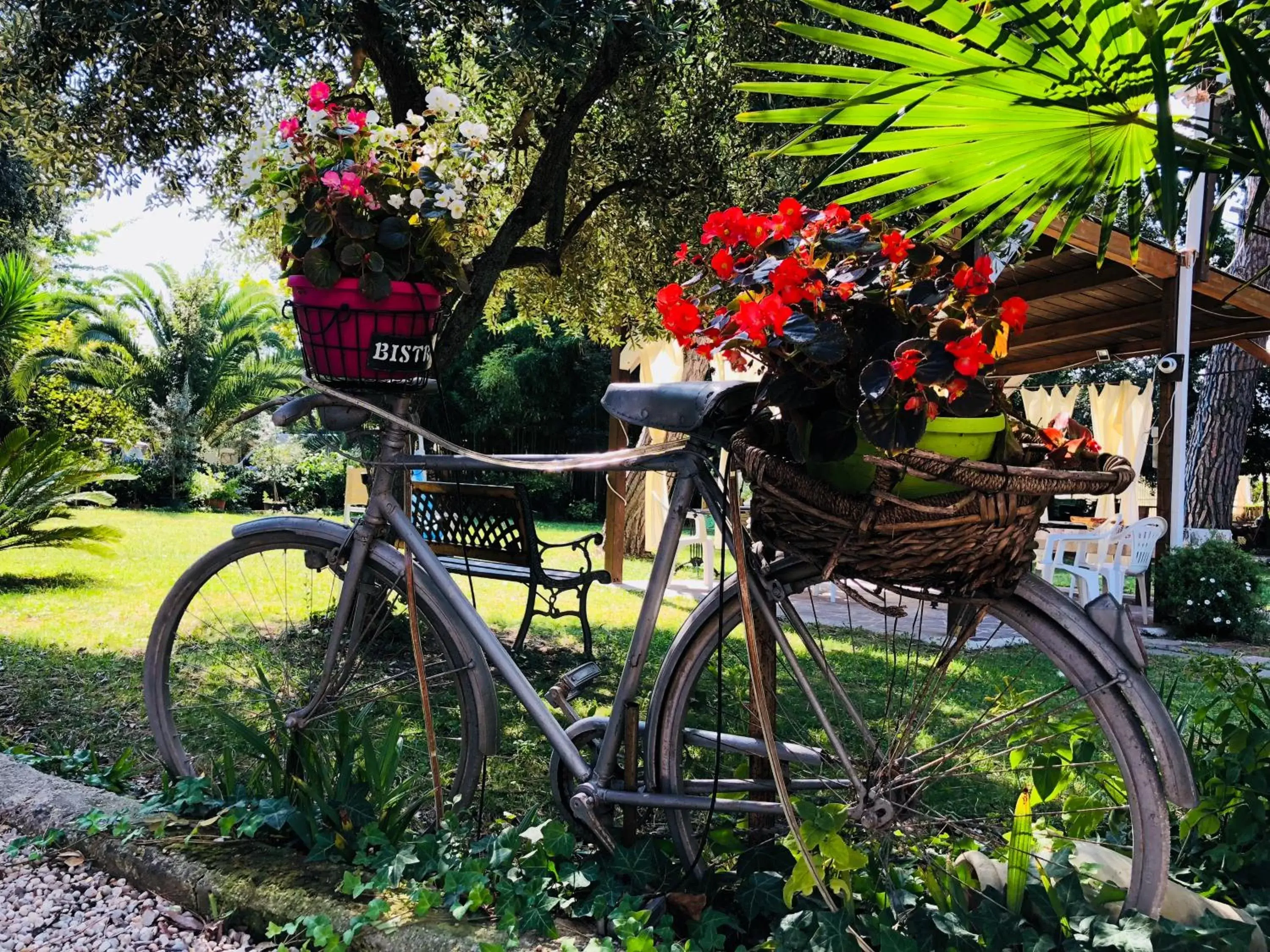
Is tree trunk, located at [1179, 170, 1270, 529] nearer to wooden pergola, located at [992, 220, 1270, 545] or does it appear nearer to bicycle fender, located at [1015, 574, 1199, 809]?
wooden pergola, located at [992, 220, 1270, 545]

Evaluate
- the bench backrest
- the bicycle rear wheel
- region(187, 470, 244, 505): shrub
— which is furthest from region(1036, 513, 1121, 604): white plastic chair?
region(187, 470, 244, 505): shrub

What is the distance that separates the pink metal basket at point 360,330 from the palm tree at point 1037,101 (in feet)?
3.43

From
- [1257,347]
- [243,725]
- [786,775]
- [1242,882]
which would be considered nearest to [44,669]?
[243,725]

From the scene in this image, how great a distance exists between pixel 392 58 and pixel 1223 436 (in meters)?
12.0

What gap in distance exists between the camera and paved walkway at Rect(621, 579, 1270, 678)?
6195 mm

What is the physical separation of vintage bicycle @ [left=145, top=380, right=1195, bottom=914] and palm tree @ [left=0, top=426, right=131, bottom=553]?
486 centimetres

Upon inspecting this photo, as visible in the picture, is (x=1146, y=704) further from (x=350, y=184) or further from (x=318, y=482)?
(x=318, y=482)

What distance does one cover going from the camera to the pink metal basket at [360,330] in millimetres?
2334

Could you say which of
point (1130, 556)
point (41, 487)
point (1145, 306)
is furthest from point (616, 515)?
point (1145, 306)

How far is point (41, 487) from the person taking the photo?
273 inches

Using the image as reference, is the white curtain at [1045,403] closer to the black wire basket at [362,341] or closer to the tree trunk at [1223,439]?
the tree trunk at [1223,439]

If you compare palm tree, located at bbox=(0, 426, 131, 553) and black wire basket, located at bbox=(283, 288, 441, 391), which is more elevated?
black wire basket, located at bbox=(283, 288, 441, 391)

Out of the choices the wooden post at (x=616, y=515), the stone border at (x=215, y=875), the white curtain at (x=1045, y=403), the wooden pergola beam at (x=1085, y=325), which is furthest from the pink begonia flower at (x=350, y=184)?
the white curtain at (x=1045, y=403)

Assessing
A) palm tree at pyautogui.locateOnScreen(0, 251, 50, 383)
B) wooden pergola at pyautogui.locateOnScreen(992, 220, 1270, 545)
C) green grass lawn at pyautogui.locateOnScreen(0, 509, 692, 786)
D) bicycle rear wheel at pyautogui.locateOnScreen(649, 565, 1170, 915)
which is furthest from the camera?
palm tree at pyautogui.locateOnScreen(0, 251, 50, 383)
